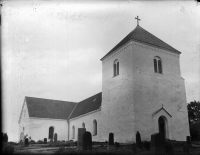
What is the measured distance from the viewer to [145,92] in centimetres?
2011

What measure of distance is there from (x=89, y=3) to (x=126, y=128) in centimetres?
1318

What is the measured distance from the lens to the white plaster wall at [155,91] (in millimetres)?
19484

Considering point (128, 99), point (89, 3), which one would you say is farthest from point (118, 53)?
point (89, 3)

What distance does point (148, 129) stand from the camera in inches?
757

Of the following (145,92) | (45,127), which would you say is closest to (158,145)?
(145,92)

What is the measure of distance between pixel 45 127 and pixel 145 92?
20.5 meters

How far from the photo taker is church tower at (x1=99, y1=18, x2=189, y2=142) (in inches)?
770

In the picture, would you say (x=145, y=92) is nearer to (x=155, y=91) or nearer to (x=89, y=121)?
(x=155, y=91)

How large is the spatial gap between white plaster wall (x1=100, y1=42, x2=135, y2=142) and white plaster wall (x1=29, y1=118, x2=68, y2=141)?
13425 millimetres

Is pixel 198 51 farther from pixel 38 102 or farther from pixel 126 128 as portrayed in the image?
pixel 38 102

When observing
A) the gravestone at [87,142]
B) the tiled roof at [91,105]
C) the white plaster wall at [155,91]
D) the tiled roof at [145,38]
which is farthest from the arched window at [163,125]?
the gravestone at [87,142]

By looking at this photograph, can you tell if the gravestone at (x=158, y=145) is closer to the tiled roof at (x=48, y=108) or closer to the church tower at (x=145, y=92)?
the church tower at (x=145, y=92)

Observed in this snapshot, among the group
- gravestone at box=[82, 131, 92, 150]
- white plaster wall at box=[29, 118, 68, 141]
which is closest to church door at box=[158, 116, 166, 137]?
gravestone at box=[82, 131, 92, 150]

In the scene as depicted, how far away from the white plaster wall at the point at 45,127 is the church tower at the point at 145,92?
13846 mm
